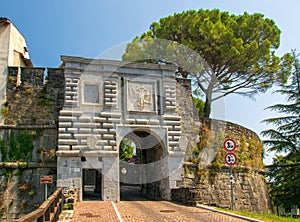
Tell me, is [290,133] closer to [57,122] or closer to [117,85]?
[117,85]

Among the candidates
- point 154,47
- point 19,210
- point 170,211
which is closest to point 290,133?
point 154,47

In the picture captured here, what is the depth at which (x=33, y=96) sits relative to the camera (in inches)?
536

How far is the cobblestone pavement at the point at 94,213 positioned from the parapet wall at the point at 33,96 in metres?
4.08

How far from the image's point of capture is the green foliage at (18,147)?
41.6ft

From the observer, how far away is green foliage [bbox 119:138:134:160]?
24828 mm

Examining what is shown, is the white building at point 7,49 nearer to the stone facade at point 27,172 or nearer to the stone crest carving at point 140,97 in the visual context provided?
the stone facade at point 27,172

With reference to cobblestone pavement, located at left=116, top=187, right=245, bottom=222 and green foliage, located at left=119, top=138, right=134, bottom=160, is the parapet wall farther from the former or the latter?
green foliage, located at left=119, top=138, right=134, bottom=160

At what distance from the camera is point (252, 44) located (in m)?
17.9

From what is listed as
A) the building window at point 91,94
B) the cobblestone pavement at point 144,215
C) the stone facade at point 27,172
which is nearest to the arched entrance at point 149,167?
the building window at point 91,94

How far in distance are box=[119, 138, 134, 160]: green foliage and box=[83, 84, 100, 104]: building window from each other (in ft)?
37.7

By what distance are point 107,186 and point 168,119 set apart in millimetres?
3845

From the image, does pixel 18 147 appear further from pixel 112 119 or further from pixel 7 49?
pixel 7 49

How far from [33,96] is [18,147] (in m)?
2.17

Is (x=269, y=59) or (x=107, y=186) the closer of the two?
(x=107, y=186)
